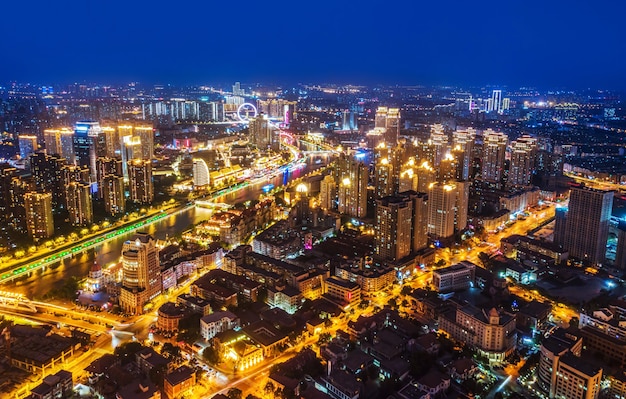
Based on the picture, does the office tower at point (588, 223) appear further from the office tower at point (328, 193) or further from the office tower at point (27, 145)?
the office tower at point (27, 145)

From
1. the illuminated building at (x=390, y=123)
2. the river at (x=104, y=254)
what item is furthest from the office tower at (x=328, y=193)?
the illuminated building at (x=390, y=123)

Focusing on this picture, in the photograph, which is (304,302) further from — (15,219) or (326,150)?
(326,150)

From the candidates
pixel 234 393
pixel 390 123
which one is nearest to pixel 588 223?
pixel 234 393

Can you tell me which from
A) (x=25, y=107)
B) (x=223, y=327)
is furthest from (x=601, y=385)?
(x=25, y=107)

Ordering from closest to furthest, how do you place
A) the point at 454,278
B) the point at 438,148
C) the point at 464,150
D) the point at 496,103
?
the point at 454,278 → the point at 464,150 → the point at 438,148 → the point at 496,103

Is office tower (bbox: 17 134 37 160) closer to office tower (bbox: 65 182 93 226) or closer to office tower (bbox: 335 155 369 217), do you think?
office tower (bbox: 65 182 93 226)

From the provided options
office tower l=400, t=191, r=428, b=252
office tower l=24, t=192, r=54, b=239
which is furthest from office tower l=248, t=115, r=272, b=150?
office tower l=400, t=191, r=428, b=252

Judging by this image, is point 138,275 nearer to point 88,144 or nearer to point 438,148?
point 88,144
